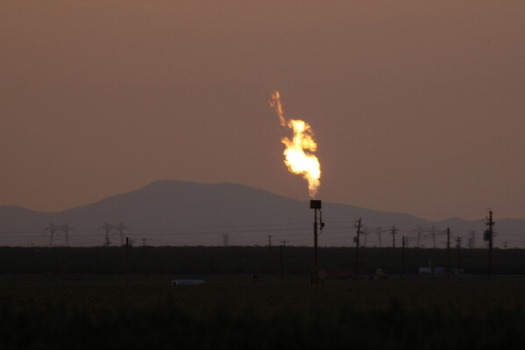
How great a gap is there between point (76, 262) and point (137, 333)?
494ft

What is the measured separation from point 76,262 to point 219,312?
14748cm

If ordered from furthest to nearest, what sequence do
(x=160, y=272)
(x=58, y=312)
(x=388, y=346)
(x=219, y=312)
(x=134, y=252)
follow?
(x=134, y=252), (x=160, y=272), (x=58, y=312), (x=219, y=312), (x=388, y=346)

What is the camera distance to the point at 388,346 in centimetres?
2906

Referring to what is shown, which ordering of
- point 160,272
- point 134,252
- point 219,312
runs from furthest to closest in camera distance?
point 134,252 → point 160,272 → point 219,312

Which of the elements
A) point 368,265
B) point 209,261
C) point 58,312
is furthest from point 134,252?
point 58,312

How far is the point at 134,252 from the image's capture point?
197 meters

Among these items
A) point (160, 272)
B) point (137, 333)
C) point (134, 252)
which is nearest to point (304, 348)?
point (137, 333)

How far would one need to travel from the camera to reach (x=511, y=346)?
30750 mm

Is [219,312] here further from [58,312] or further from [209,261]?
[209,261]

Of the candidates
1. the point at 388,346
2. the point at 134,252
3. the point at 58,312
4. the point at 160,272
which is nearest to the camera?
the point at 388,346

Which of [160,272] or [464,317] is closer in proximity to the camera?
[464,317]

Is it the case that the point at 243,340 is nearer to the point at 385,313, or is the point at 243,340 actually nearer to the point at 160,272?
the point at 385,313

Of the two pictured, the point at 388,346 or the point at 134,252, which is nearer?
the point at 388,346

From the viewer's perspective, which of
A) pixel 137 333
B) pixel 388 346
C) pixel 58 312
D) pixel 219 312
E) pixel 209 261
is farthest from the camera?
pixel 209 261
